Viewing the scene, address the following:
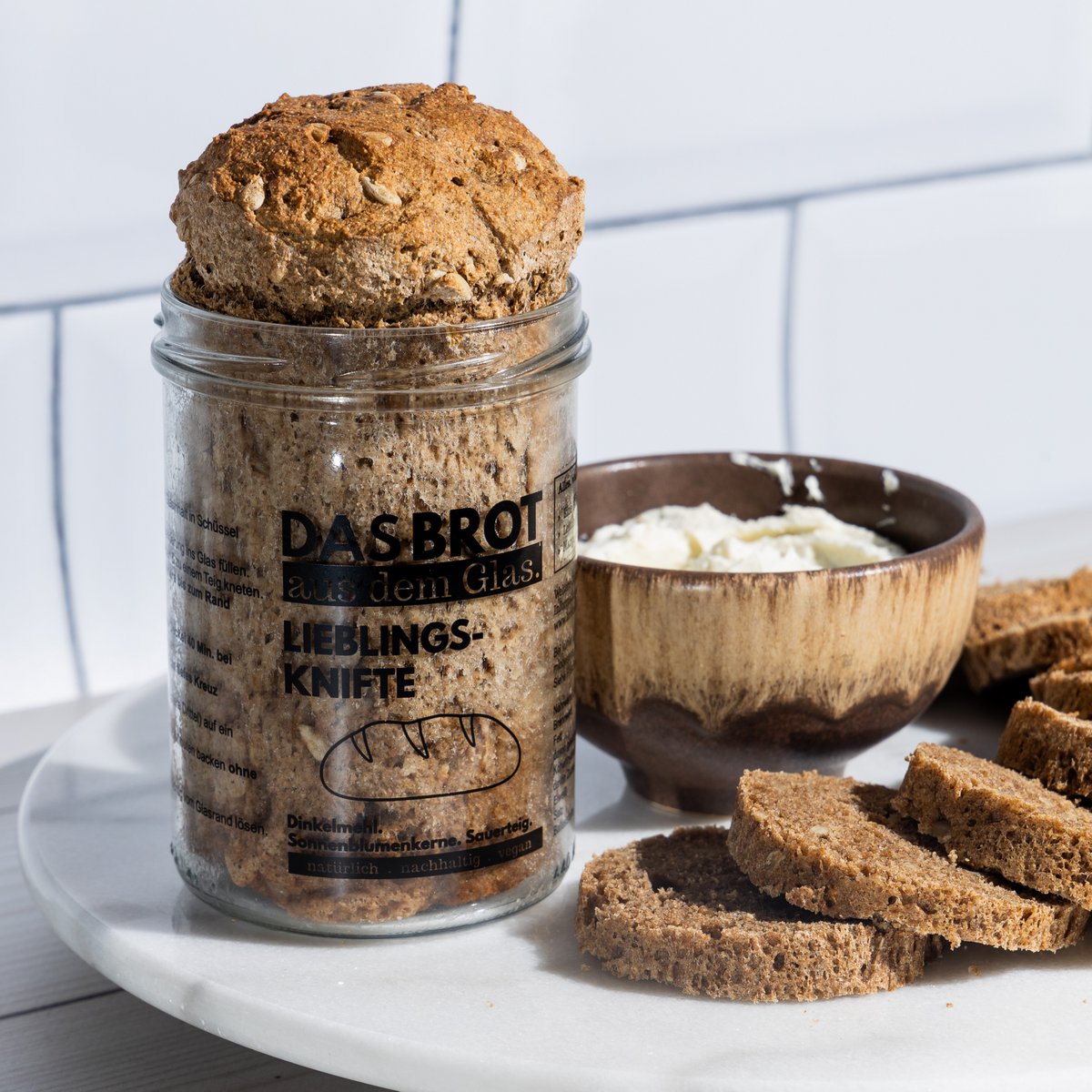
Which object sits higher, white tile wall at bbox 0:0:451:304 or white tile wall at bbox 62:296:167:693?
white tile wall at bbox 0:0:451:304

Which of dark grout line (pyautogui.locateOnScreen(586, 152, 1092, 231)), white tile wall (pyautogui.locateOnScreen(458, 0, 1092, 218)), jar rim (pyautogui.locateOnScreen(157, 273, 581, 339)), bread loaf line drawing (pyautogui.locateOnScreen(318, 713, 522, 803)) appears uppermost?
white tile wall (pyautogui.locateOnScreen(458, 0, 1092, 218))

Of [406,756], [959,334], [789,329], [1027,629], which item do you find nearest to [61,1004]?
[406,756]

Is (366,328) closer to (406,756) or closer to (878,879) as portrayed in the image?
(406,756)

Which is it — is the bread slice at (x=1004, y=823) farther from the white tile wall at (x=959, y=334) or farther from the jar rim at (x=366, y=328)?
the white tile wall at (x=959, y=334)

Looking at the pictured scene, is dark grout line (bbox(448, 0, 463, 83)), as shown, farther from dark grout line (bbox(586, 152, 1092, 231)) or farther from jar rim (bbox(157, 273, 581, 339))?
jar rim (bbox(157, 273, 581, 339))

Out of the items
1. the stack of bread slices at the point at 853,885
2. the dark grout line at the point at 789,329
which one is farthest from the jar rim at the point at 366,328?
the dark grout line at the point at 789,329

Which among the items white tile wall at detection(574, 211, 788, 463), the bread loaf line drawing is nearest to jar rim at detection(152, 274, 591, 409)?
the bread loaf line drawing
